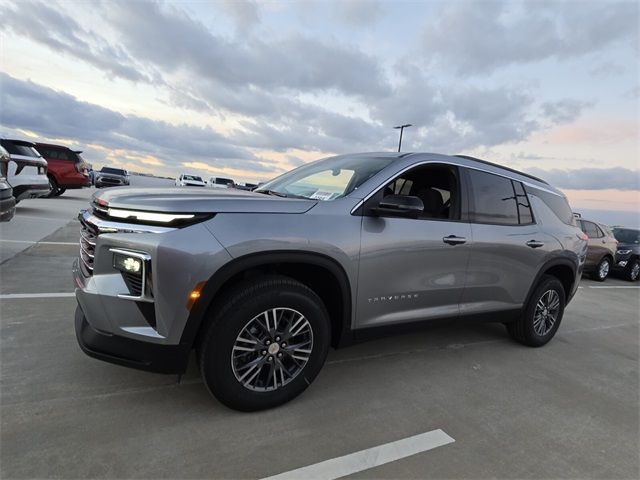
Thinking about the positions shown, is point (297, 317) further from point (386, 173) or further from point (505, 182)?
point (505, 182)

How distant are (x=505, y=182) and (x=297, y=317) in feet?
8.64

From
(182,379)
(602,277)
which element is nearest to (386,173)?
(182,379)

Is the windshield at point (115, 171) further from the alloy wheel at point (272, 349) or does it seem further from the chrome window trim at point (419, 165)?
the alloy wheel at point (272, 349)

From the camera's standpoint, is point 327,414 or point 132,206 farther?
point 327,414

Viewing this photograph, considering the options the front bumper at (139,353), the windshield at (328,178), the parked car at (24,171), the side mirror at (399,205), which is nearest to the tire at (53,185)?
the parked car at (24,171)

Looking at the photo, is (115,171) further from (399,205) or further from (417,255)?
(399,205)

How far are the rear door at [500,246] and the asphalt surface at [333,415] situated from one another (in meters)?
0.63

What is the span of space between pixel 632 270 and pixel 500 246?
35.7ft

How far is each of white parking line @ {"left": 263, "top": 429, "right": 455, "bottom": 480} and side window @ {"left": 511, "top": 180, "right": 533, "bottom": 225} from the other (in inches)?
94.8

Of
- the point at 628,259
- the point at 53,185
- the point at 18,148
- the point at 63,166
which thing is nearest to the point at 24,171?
the point at 18,148

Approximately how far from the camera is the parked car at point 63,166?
1483cm

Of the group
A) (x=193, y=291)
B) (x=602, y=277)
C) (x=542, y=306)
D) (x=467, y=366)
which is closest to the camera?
(x=193, y=291)

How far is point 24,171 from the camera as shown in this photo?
922cm

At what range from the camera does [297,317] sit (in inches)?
105
